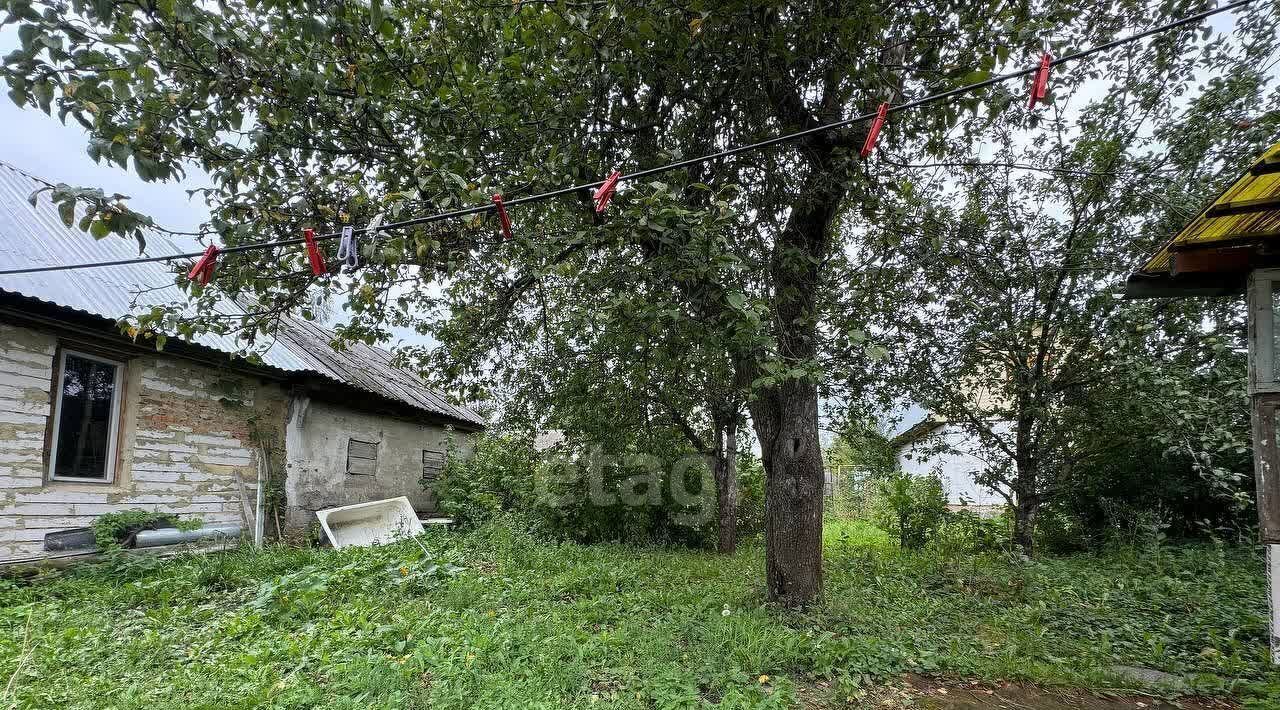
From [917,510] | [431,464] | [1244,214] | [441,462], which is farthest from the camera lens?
[441,462]

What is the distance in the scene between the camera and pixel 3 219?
670 cm

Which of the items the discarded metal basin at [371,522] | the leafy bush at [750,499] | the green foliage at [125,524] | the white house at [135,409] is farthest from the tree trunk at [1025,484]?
the green foliage at [125,524]

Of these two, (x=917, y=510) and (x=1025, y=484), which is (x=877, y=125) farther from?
(x=917, y=510)

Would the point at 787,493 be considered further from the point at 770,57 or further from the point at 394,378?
the point at 394,378

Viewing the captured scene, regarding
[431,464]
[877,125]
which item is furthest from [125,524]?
[877,125]

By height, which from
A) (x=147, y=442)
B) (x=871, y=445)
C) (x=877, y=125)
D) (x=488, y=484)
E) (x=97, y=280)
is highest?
(x=877, y=125)

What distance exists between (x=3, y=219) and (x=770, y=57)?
8.88 meters

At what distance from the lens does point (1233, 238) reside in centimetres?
343

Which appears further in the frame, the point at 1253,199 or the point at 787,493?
the point at 787,493

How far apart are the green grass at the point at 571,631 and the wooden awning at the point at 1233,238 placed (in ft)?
8.84

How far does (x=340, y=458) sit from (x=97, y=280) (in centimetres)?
407

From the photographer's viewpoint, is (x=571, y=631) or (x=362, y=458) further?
(x=362, y=458)

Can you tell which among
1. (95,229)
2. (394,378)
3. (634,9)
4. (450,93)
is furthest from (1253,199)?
(394,378)

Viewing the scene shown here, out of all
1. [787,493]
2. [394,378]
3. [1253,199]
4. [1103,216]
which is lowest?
[787,493]
